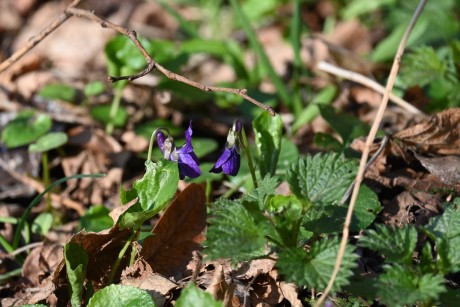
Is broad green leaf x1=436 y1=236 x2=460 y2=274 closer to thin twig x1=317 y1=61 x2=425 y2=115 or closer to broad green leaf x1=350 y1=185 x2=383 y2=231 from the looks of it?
broad green leaf x1=350 y1=185 x2=383 y2=231

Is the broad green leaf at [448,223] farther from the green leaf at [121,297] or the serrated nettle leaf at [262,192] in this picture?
the green leaf at [121,297]

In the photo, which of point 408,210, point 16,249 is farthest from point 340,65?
point 16,249

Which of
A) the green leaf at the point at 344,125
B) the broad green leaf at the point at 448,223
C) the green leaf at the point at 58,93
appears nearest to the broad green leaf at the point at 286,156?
the green leaf at the point at 344,125

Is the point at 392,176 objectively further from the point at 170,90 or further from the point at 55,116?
the point at 55,116

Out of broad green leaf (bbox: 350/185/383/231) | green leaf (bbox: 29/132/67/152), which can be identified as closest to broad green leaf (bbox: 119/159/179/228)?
broad green leaf (bbox: 350/185/383/231)

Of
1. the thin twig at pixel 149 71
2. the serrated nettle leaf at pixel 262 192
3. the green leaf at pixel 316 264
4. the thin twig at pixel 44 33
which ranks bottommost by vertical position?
the green leaf at pixel 316 264

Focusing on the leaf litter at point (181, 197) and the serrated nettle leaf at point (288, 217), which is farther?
the leaf litter at point (181, 197)
